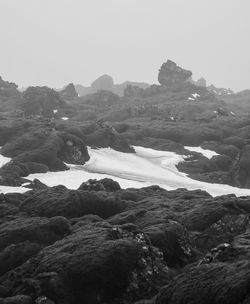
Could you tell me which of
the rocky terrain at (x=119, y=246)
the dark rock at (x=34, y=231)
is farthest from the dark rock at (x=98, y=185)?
the dark rock at (x=34, y=231)

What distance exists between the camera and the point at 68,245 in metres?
20.1

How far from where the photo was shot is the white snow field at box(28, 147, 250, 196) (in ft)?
176

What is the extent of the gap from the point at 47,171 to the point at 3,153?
10.4 metres

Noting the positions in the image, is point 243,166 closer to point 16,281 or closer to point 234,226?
point 234,226

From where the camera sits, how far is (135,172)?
62.6 metres

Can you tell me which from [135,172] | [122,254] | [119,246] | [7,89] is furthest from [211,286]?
[7,89]

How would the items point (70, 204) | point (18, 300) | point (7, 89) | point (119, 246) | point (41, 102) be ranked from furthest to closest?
point (7, 89) < point (41, 102) < point (70, 204) < point (119, 246) < point (18, 300)

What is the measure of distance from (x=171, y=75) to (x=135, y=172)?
114 metres

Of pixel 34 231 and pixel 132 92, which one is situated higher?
pixel 132 92

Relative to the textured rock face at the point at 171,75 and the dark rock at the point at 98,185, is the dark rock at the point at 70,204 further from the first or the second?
the textured rock face at the point at 171,75

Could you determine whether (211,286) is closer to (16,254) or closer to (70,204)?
(16,254)

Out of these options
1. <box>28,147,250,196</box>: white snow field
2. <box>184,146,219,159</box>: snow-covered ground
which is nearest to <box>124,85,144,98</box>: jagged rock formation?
<box>184,146,219,159</box>: snow-covered ground

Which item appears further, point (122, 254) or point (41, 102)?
point (41, 102)

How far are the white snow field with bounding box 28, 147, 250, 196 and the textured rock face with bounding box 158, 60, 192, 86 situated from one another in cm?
9542
